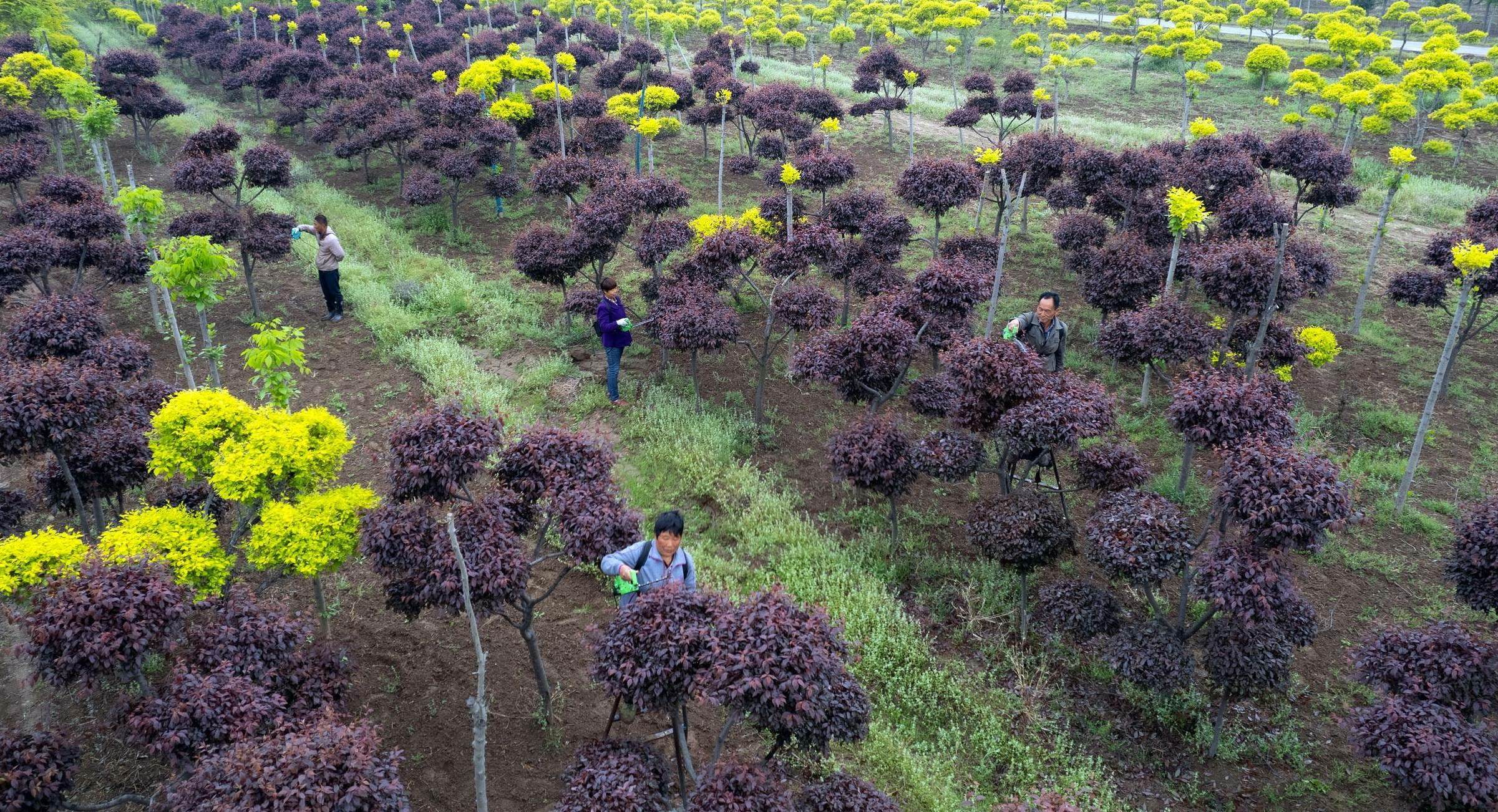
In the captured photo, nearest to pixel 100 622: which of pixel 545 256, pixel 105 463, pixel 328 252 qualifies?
pixel 105 463

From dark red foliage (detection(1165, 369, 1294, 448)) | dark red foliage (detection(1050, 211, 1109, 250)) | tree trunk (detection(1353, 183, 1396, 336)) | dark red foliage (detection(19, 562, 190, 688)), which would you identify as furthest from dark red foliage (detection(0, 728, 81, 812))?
tree trunk (detection(1353, 183, 1396, 336))

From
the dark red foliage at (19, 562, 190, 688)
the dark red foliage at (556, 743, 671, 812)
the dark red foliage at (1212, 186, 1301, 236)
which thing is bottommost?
the dark red foliage at (556, 743, 671, 812)

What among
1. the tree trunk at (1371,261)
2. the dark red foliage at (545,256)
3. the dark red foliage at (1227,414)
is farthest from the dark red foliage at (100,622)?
the tree trunk at (1371,261)

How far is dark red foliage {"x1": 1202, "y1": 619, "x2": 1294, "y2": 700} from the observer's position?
532 centimetres

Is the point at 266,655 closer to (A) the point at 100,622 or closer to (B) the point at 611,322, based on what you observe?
(A) the point at 100,622

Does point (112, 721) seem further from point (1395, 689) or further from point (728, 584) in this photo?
point (1395, 689)

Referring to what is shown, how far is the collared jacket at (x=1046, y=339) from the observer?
7785 mm

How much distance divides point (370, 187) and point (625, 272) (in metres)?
7.90

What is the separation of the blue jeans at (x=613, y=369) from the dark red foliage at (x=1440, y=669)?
7.39m

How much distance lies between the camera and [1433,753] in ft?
14.8

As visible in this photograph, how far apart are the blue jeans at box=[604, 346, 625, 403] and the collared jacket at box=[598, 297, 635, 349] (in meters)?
0.10

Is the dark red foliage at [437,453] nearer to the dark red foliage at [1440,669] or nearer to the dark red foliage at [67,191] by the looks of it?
the dark red foliage at [1440,669]

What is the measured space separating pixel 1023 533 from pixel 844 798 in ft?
9.14

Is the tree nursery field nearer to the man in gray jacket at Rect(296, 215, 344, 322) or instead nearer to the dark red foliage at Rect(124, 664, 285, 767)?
the dark red foliage at Rect(124, 664, 285, 767)
